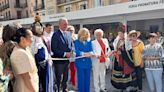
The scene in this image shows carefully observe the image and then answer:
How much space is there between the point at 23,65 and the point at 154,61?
12.3ft

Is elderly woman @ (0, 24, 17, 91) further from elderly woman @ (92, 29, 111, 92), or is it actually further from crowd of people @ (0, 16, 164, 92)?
elderly woman @ (92, 29, 111, 92)

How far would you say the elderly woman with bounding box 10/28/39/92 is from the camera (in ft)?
13.3

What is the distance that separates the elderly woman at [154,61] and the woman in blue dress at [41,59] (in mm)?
2283

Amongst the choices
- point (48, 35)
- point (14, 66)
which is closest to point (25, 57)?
point (14, 66)

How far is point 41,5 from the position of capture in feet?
145

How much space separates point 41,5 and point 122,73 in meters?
37.8

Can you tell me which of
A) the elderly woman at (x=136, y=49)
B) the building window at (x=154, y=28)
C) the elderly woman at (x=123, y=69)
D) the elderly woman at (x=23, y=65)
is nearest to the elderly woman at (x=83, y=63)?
the elderly woman at (x=123, y=69)

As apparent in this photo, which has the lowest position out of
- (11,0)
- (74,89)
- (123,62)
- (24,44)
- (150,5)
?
(74,89)

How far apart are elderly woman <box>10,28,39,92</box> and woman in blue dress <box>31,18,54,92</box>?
1.63 meters

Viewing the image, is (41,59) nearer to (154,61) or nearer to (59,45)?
(59,45)

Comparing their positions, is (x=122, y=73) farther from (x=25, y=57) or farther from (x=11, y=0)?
(x=11, y=0)

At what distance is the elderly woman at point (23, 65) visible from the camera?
13.3 ft

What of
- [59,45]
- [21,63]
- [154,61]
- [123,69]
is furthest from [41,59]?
[154,61]

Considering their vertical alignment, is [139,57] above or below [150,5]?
below
